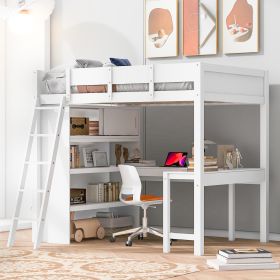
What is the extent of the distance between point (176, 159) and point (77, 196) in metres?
0.96

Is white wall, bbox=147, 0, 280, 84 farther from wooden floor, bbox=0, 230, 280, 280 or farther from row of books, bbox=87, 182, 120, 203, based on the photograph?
row of books, bbox=87, 182, 120, 203

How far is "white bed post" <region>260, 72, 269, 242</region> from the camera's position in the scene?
7.01 meters

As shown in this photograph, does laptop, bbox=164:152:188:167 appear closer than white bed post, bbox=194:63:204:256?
No

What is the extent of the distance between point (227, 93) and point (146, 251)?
145 cm

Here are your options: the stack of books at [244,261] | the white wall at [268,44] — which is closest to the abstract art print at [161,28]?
the white wall at [268,44]

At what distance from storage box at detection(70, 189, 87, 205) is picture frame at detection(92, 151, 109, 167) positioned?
1.00 ft

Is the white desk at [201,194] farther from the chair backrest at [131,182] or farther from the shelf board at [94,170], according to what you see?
the shelf board at [94,170]

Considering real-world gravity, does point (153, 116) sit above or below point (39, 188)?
above

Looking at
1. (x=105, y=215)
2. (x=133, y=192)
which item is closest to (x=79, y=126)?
(x=133, y=192)

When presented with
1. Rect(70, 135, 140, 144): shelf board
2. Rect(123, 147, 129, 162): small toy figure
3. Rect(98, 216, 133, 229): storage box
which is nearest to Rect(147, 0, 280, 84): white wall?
Rect(70, 135, 140, 144): shelf board

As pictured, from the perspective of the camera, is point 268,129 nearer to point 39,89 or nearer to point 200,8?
point 200,8

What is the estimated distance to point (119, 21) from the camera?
8078 mm

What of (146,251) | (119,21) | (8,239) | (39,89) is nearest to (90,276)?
(146,251)

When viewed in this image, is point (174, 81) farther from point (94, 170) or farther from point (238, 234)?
point (238, 234)
